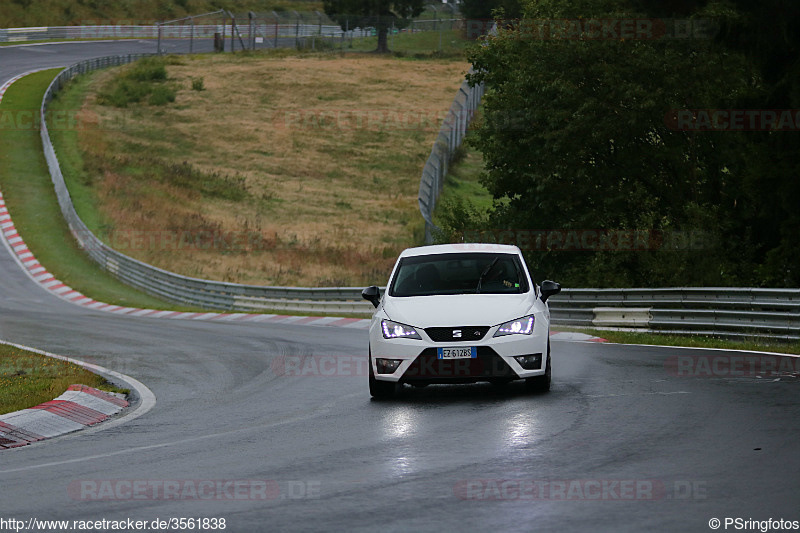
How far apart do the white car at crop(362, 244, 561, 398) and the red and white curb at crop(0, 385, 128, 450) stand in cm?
305

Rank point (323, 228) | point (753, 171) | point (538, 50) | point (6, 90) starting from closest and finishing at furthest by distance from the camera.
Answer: point (753, 171) < point (538, 50) < point (323, 228) < point (6, 90)

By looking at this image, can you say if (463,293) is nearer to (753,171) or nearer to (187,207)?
(753,171)

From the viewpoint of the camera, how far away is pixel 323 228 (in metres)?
50.2

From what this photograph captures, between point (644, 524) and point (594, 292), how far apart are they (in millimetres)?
17817

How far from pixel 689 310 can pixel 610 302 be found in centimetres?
320

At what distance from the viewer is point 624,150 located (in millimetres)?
28453

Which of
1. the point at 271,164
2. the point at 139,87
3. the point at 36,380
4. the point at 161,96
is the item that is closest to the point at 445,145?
the point at 271,164

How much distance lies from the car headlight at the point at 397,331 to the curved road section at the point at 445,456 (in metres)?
0.74

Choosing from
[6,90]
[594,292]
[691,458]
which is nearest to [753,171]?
[594,292]

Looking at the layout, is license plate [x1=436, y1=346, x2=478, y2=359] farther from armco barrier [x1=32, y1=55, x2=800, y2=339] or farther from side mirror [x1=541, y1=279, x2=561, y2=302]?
armco barrier [x1=32, y1=55, x2=800, y2=339]

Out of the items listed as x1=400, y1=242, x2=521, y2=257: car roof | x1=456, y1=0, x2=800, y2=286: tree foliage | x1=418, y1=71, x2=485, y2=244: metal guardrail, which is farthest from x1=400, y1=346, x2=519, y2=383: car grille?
x1=418, y1=71, x2=485, y2=244: metal guardrail

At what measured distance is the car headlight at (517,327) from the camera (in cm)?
1252

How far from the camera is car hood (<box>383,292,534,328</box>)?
12.5m

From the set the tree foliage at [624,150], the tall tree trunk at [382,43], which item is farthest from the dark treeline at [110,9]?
the tree foliage at [624,150]
